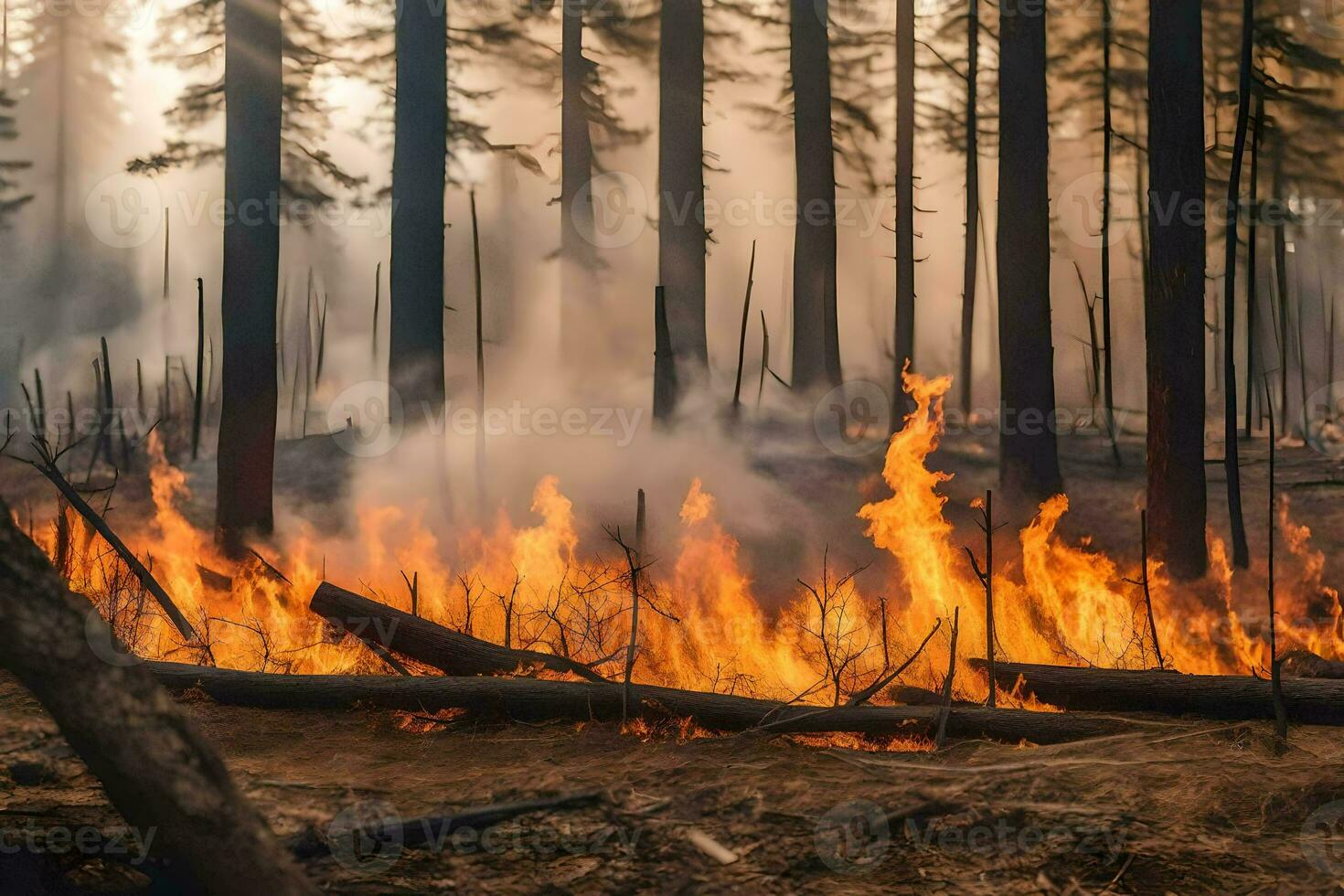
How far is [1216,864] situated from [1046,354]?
6.99m

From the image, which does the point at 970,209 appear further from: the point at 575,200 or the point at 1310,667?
the point at 1310,667

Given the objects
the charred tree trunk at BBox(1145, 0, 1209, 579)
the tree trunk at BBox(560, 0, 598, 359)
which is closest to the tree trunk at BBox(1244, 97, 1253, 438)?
the charred tree trunk at BBox(1145, 0, 1209, 579)

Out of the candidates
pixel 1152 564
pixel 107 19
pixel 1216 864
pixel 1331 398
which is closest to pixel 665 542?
pixel 1152 564

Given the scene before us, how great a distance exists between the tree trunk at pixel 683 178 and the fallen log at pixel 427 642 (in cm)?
595

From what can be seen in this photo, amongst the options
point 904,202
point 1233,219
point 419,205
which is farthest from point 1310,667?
point 419,205

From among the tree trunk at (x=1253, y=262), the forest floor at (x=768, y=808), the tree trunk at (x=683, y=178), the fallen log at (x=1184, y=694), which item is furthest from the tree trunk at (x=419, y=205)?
the tree trunk at (x=1253, y=262)

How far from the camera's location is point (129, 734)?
3.41 metres

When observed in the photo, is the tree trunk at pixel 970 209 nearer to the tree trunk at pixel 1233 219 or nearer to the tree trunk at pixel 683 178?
the tree trunk at pixel 683 178

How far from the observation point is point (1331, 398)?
13.7 meters

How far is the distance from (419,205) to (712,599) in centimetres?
574

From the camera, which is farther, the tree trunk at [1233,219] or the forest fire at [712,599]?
the forest fire at [712,599]

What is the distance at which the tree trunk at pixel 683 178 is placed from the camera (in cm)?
1218

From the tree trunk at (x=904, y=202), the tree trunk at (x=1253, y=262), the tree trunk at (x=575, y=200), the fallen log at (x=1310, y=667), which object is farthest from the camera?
the tree trunk at (x=575, y=200)

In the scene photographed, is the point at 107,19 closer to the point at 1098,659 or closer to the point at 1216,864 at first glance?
the point at 1098,659
